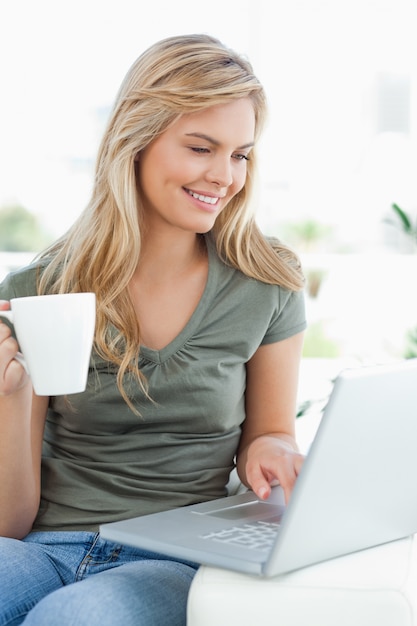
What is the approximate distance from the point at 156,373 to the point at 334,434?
62 centimetres

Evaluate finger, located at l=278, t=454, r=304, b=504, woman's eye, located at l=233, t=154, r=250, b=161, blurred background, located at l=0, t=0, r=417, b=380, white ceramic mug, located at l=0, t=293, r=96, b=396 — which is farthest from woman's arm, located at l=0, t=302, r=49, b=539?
blurred background, located at l=0, t=0, r=417, b=380

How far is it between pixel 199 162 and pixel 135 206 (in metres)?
0.16

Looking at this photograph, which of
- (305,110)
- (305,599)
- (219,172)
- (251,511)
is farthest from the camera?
(305,110)

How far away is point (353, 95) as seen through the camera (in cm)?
436

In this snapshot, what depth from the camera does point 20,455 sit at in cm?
146

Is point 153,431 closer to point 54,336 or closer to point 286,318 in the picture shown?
point 286,318

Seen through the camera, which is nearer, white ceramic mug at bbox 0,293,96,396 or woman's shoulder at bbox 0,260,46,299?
white ceramic mug at bbox 0,293,96,396

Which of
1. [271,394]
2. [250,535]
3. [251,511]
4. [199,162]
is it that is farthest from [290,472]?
[199,162]

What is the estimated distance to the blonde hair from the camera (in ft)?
5.03

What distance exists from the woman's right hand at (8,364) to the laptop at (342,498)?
0.26m

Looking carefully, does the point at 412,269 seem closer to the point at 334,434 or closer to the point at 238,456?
the point at 238,456

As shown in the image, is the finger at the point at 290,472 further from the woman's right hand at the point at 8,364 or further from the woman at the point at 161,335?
the woman's right hand at the point at 8,364

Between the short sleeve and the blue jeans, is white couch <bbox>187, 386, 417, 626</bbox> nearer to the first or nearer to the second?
the blue jeans

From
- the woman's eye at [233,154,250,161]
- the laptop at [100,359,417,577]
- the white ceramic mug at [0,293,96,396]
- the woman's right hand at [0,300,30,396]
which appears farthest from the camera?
the woman's eye at [233,154,250,161]
